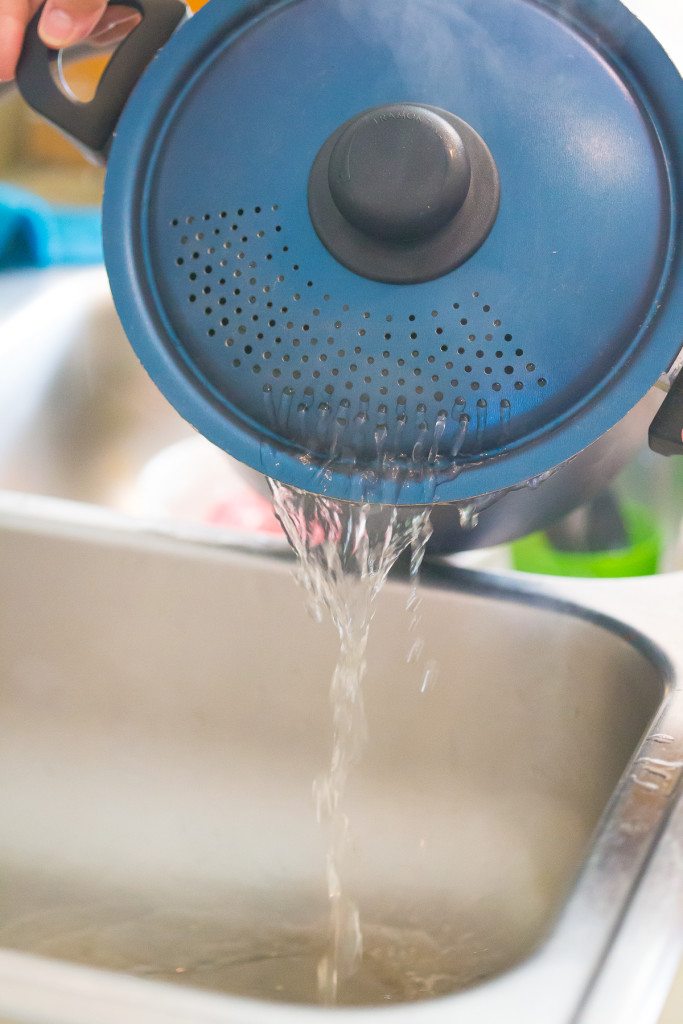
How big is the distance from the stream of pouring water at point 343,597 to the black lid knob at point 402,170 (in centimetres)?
15

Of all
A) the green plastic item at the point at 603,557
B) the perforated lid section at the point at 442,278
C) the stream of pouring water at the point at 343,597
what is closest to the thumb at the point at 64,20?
the perforated lid section at the point at 442,278

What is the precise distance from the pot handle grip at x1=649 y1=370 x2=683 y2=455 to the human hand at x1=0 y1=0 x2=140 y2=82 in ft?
1.13

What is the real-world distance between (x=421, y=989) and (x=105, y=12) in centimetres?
56

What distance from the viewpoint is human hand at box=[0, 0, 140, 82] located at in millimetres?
546

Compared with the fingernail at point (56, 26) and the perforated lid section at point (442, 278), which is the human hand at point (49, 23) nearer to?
the fingernail at point (56, 26)

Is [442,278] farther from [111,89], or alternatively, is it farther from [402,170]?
[111,89]

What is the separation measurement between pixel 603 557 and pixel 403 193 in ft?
1.47

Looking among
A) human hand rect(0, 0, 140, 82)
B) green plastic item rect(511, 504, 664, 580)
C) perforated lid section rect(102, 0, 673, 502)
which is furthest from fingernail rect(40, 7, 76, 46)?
green plastic item rect(511, 504, 664, 580)

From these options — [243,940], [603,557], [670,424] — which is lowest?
[243,940]

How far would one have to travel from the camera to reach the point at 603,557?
0.82m

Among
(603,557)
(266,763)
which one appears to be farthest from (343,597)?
(603,557)

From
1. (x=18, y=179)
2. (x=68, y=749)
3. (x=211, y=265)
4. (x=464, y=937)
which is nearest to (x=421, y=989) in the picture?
(x=464, y=937)

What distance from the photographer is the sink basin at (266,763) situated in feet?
2.10

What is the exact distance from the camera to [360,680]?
2.30 feet
